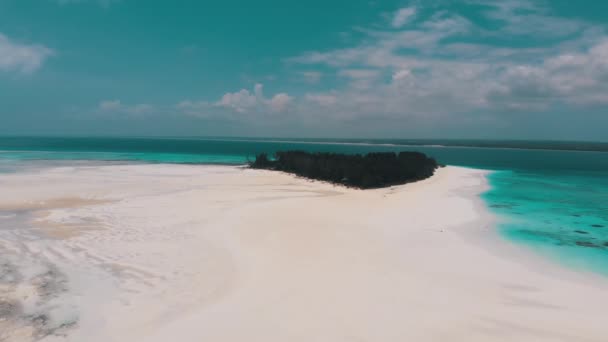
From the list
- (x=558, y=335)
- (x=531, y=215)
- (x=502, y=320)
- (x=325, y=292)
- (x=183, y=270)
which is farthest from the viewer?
(x=531, y=215)

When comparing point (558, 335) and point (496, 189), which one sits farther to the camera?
point (496, 189)

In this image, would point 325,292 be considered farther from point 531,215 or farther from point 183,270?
point 531,215

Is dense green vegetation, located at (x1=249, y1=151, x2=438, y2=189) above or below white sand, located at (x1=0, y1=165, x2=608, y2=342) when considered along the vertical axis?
above

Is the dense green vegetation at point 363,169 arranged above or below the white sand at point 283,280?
above

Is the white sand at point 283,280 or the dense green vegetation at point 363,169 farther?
the dense green vegetation at point 363,169

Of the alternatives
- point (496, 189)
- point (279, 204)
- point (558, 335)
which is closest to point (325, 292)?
point (558, 335)
